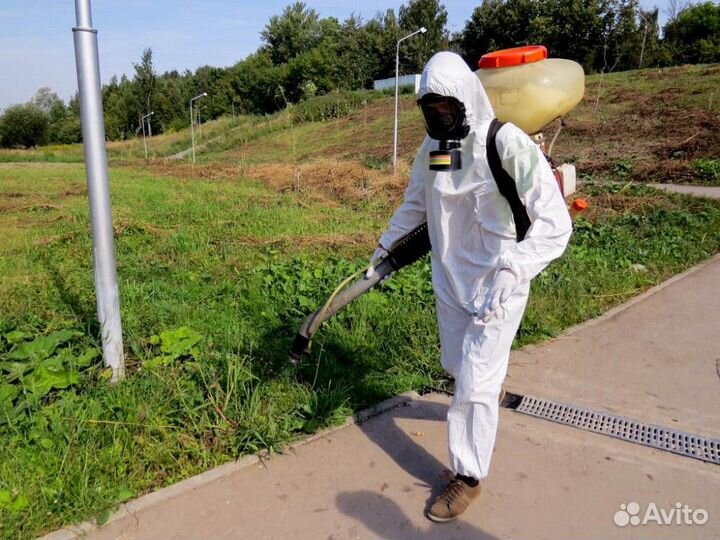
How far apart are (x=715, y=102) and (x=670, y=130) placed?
3753mm

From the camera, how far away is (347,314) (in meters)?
4.62

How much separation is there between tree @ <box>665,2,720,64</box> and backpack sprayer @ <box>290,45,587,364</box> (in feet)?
→ 135

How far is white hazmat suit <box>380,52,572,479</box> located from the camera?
2328mm

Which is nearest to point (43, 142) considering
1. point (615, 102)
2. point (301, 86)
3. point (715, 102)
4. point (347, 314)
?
point (301, 86)

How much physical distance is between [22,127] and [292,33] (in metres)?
33.6

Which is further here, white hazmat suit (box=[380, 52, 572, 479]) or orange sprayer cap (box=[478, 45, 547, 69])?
orange sprayer cap (box=[478, 45, 547, 69])

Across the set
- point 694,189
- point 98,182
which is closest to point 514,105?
point 98,182

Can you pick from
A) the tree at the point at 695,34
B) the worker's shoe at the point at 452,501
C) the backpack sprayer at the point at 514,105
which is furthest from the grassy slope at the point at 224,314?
the tree at the point at 695,34

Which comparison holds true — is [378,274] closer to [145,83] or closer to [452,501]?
[452,501]

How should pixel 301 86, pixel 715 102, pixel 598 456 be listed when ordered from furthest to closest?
pixel 301 86, pixel 715 102, pixel 598 456

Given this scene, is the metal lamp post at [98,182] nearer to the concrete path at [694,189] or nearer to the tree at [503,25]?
the concrete path at [694,189]

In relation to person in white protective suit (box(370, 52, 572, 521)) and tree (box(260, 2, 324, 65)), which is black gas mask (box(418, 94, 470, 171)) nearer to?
person in white protective suit (box(370, 52, 572, 521))

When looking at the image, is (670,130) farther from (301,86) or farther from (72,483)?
(301,86)

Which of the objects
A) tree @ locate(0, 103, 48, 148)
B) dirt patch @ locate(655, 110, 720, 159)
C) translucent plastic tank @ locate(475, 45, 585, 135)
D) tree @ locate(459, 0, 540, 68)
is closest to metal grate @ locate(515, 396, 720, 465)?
translucent plastic tank @ locate(475, 45, 585, 135)
